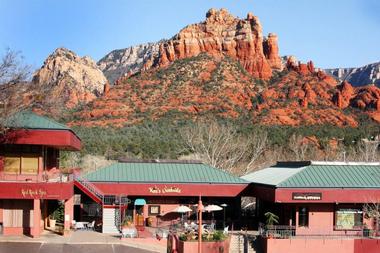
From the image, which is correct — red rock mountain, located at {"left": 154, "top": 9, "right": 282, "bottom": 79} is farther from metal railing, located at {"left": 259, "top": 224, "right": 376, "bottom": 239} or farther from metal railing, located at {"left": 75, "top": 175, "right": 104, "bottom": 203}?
metal railing, located at {"left": 75, "top": 175, "right": 104, "bottom": 203}

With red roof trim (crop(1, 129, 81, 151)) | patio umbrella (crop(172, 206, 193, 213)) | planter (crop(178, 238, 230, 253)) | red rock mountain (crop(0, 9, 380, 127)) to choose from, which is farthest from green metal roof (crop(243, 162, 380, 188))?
red rock mountain (crop(0, 9, 380, 127))

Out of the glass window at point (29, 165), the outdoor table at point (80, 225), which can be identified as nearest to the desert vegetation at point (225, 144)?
the outdoor table at point (80, 225)

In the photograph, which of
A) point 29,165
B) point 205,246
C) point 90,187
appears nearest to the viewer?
point 205,246

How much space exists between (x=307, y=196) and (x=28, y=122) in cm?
1886

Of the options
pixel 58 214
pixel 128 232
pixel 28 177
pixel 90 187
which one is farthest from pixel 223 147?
pixel 28 177

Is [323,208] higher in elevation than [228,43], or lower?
lower

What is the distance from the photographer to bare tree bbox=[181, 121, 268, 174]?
67.8 meters

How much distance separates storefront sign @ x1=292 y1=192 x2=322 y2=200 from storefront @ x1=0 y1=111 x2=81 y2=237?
48.9 feet

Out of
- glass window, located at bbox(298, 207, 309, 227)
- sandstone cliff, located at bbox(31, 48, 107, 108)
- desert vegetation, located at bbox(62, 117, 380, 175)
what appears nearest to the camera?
glass window, located at bbox(298, 207, 309, 227)

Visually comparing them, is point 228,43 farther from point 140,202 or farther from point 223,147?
point 140,202

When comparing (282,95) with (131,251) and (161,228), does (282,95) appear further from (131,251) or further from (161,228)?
(131,251)

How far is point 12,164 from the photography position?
3712cm

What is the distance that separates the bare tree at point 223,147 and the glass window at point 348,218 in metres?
26.3

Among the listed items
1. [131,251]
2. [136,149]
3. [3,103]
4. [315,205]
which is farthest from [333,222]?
[136,149]
